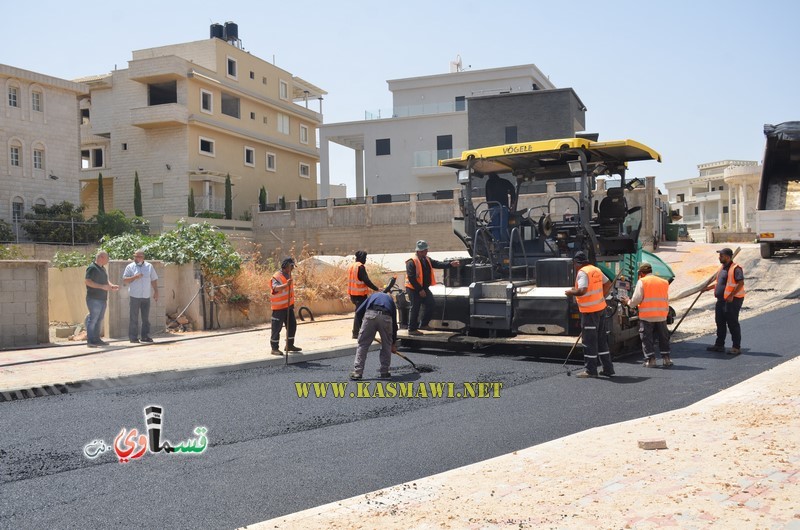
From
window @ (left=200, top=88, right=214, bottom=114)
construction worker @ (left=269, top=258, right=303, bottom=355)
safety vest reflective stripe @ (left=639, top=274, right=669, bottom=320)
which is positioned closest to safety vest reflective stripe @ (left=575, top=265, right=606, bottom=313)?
safety vest reflective stripe @ (left=639, top=274, right=669, bottom=320)

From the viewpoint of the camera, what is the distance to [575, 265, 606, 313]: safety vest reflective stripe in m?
8.61

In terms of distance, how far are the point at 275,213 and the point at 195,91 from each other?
7.65m

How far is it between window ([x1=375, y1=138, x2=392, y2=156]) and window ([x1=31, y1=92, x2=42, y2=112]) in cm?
1958

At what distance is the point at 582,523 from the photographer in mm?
3859

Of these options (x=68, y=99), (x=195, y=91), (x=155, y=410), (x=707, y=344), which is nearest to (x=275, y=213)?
(x=195, y=91)

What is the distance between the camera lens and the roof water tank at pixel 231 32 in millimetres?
46219

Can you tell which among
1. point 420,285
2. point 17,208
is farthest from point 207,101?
point 420,285

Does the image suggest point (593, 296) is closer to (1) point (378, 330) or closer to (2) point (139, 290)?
(1) point (378, 330)

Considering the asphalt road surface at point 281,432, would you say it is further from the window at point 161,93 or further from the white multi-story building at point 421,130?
the white multi-story building at point 421,130

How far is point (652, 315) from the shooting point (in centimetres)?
940

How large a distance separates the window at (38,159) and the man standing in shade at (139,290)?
79.1 feet

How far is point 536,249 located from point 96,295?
6.91 metres

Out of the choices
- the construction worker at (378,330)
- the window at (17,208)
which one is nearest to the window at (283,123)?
the window at (17,208)

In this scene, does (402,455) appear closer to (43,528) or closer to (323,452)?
(323,452)
